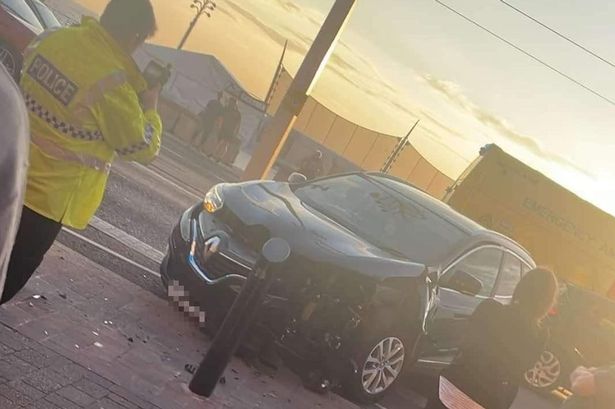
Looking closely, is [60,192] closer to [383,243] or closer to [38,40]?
[38,40]

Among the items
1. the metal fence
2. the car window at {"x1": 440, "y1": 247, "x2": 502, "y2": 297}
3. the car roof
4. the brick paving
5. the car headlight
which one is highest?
the metal fence

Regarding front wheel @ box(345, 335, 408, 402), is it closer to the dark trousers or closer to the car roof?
the car roof

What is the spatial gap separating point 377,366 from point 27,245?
3188 millimetres

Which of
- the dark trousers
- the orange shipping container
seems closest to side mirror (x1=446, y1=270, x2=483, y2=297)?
the dark trousers

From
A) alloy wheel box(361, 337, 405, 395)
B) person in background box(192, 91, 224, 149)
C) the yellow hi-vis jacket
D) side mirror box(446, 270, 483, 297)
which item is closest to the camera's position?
the yellow hi-vis jacket

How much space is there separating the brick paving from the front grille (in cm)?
46

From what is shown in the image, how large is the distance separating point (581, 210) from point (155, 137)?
493 inches

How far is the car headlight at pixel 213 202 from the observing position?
564 cm

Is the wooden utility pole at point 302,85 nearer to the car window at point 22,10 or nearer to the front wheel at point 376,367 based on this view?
the car window at point 22,10

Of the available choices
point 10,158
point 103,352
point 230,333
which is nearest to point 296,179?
point 230,333

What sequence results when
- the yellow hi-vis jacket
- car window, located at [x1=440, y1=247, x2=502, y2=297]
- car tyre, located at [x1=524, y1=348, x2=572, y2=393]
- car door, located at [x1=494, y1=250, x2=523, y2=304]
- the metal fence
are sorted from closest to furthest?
the yellow hi-vis jacket < car window, located at [x1=440, y1=247, x2=502, y2=297] < car door, located at [x1=494, y1=250, x2=523, y2=304] < car tyre, located at [x1=524, y1=348, x2=572, y2=393] < the metal fence

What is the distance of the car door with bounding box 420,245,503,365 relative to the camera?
237 inches

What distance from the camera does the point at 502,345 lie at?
3494 millimetres

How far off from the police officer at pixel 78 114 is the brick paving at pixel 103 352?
0.67m
